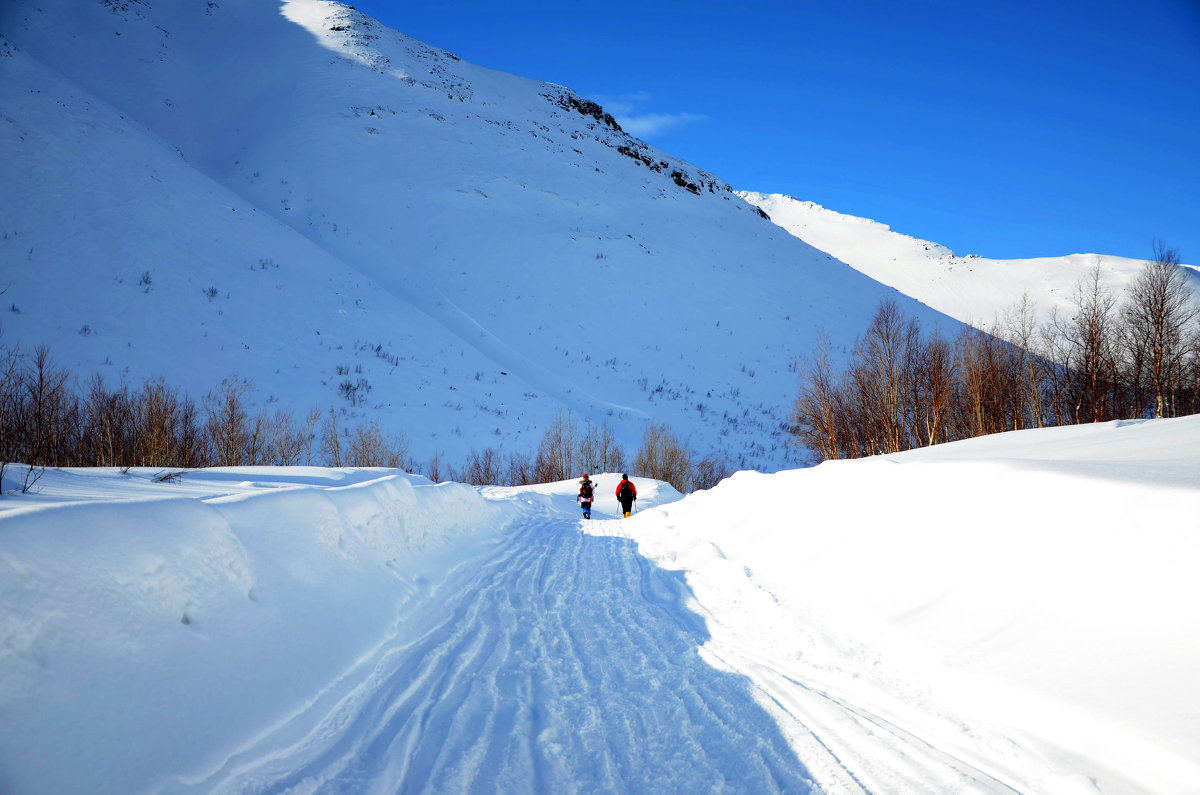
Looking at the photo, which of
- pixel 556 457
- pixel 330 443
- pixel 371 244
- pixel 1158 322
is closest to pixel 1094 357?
pixel 1158 322

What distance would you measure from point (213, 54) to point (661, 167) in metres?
60.7

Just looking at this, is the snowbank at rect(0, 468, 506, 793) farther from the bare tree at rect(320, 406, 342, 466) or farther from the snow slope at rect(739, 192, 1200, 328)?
the snow slope at rect(739, 192, 1200, 328)

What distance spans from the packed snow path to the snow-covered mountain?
2066 cm

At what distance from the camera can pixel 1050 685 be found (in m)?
3.22

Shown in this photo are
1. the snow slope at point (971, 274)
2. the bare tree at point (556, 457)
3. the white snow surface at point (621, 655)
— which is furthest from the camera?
the snow slope at point (971, 274)

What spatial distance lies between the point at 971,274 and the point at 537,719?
144958 millimetres

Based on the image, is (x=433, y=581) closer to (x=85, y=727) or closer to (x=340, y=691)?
(x=340, y=691)

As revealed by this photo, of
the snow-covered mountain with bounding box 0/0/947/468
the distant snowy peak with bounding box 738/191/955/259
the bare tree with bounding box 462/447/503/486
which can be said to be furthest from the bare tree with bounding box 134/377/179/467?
the distant snowy peak with bounding box 738/191/955/259

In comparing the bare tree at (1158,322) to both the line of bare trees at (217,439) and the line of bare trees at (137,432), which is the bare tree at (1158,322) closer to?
the line of bare trees at (217,439)

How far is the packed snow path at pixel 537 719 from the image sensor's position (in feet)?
8.99

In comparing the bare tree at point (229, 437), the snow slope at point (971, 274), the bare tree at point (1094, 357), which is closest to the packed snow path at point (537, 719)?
the bare tree at point (229, 437)

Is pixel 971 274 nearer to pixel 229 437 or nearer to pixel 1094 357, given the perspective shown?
pixel 1094 357

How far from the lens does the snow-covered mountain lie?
26.2 meters

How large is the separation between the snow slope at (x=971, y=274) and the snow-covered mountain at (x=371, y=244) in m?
56.5
